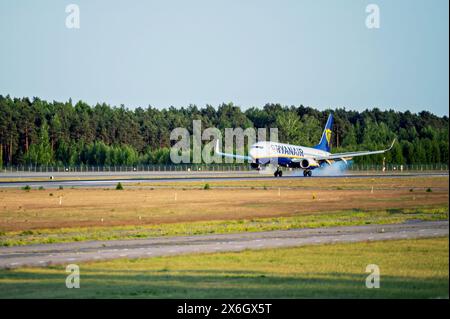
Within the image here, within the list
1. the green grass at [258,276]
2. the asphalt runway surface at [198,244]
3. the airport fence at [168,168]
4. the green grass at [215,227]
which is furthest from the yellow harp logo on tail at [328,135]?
the green grass at [258,276]

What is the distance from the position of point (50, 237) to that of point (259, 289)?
71.7 ft

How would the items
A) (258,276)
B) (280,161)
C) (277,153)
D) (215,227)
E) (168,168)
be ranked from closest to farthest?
1. (258,276)
2. (215,227)
3. (277,153)
4. (280,161)
5. (168,168)

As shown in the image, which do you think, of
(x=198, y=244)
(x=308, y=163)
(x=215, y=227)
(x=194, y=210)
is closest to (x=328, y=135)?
(x=308, y=163)

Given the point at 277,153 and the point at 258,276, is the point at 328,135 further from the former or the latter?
the point at 258,276

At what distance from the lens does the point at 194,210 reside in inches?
2603

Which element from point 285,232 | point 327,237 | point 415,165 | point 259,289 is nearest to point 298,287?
point 259,289

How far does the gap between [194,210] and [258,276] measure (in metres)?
36.4

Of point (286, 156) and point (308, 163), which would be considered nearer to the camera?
point (286, 156)

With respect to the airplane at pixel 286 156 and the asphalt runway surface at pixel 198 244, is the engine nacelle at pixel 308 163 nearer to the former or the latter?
the airplane at pixel 286 156

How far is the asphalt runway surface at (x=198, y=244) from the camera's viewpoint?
3616 centimetres

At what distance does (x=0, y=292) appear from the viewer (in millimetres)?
27109

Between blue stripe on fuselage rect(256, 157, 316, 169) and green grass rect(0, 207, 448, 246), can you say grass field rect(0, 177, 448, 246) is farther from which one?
blue stripe on fuselage rect(256, 157, 316, 169)

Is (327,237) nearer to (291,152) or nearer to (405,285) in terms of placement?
(405,285)
